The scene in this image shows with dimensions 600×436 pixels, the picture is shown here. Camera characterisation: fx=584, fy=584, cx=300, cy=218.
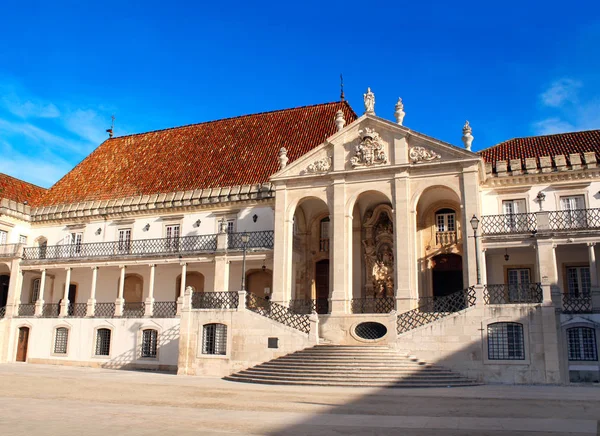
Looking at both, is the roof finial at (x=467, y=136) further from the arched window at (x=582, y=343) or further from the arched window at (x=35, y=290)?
the arched window at (x=35, y=290)

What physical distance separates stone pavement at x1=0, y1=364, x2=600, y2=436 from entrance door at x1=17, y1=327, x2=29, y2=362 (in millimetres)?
12180

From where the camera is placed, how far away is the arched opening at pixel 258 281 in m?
27.6

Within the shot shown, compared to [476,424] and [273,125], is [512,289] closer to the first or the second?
[476,424]

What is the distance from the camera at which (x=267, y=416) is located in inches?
439

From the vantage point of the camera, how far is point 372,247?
84.0ft

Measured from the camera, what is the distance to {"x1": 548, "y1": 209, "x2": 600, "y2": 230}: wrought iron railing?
72.8 ft

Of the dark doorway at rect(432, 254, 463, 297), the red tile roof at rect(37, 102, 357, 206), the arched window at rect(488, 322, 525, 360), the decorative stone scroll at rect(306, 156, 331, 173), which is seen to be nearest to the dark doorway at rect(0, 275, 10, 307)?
the red tile roof at rect(37, 102, 357, 206)

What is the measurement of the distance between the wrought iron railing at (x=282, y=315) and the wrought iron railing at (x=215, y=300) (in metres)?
0.65

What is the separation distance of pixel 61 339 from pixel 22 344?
2602mm

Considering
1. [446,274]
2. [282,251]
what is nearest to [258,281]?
[282,251]

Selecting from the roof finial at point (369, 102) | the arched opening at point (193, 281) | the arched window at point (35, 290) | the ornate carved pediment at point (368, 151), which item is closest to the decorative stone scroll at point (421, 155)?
the ornate carved pediment at point (368, 151)

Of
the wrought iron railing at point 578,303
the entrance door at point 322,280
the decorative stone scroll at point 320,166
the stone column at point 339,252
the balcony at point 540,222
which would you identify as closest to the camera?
the wrought iron railing at point 578,303

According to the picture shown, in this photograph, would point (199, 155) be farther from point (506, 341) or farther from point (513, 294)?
point (506, 341)

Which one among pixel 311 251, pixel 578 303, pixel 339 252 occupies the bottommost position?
pixel 578 303
